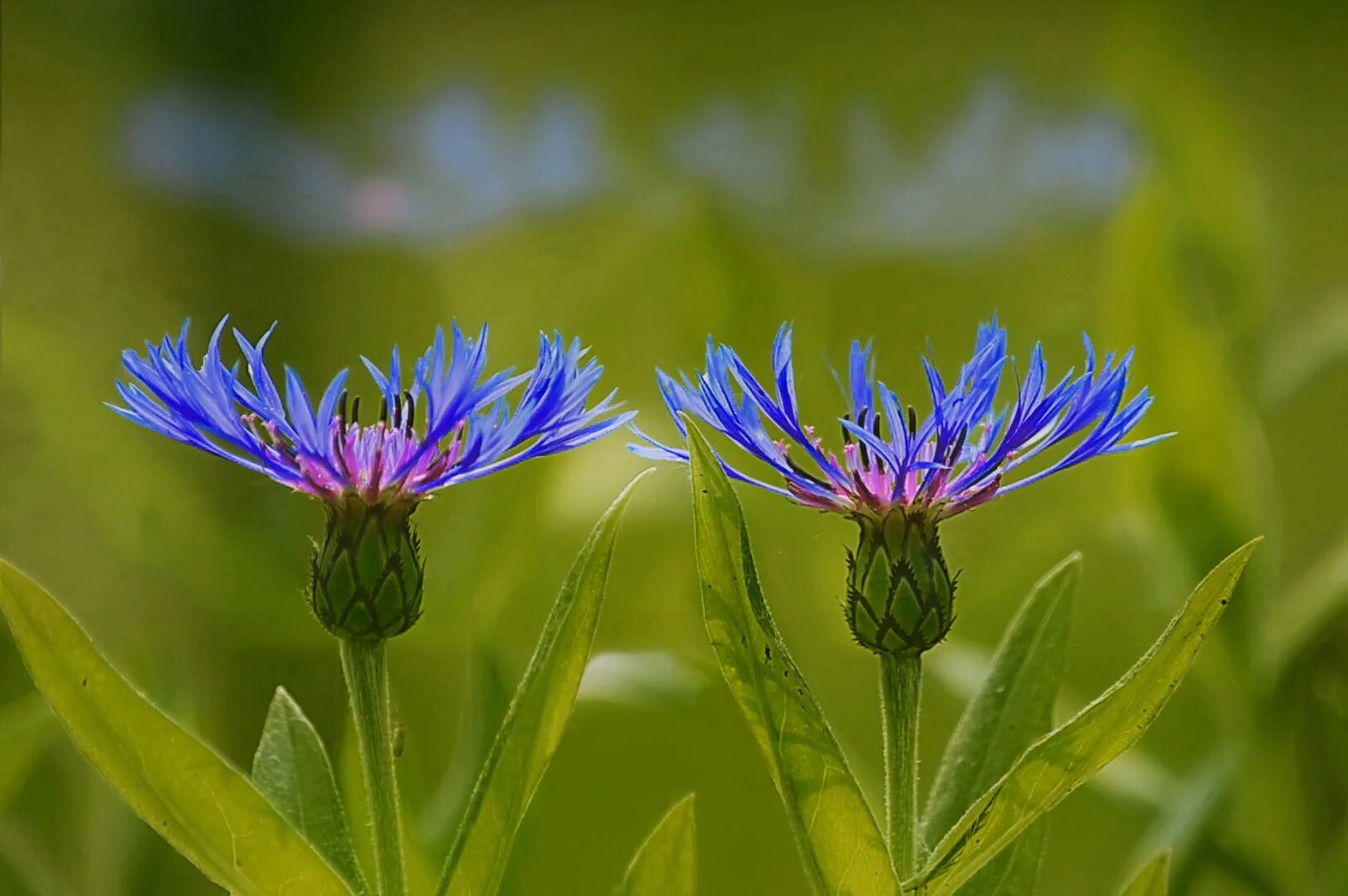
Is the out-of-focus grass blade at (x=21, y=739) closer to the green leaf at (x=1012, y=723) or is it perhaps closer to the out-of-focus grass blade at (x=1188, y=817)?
the green leaf at (x=1012, y=723)

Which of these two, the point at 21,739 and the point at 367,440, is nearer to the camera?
the point at 367,440

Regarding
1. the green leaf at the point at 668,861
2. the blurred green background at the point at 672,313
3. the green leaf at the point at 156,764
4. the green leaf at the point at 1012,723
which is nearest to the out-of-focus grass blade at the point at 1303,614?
the blurred green background at the point at 672,313

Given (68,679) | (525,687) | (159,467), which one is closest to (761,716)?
(525,687)

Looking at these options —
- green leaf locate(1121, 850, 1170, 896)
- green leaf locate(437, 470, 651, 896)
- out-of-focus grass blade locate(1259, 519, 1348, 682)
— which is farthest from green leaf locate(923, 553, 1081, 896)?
out-of-focus grass blade locate(1259, 519, 1348, 682)

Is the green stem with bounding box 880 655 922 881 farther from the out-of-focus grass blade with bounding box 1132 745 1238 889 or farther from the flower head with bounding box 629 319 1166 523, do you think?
the out-of-focus grass blade with bounding box 1132 745 1238 889

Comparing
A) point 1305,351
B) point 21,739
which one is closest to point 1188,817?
point 1305,351

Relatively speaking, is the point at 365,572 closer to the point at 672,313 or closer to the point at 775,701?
the point at 775,701
